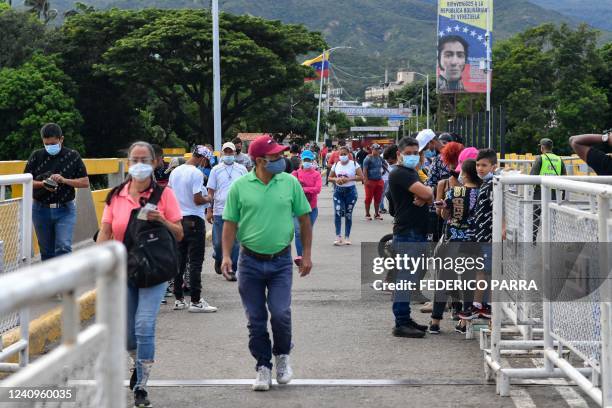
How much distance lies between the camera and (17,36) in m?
61.9

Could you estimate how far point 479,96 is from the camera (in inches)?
3492

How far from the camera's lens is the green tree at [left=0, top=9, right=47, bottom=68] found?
60219mm

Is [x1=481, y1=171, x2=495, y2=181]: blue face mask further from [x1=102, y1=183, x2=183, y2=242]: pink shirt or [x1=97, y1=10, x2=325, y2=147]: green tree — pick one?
[x1=97, y1=10, x2=325, y2=147]: green tree

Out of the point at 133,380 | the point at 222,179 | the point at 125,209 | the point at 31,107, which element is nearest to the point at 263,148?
the point at 125,209

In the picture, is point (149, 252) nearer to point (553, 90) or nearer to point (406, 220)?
point (406, 220)

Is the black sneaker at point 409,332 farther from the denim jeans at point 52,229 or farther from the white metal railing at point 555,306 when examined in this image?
the denim jeans at point 52,229

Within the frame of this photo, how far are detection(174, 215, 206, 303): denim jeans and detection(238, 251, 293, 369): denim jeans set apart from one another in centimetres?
314

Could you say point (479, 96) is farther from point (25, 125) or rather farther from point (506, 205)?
point (506, 205)

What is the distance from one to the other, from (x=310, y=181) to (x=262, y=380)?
8.07 m

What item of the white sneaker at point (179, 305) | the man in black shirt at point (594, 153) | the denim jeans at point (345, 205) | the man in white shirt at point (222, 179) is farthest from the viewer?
the denim jeans at point (345, 205)

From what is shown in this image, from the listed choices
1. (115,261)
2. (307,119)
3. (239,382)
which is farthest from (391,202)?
(307,119)

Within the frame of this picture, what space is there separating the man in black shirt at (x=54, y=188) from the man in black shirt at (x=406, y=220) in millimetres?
2970

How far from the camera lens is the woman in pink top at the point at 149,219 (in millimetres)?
6160

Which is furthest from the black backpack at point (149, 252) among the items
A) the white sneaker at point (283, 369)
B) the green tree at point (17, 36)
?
the green tree at point (17, 36)
